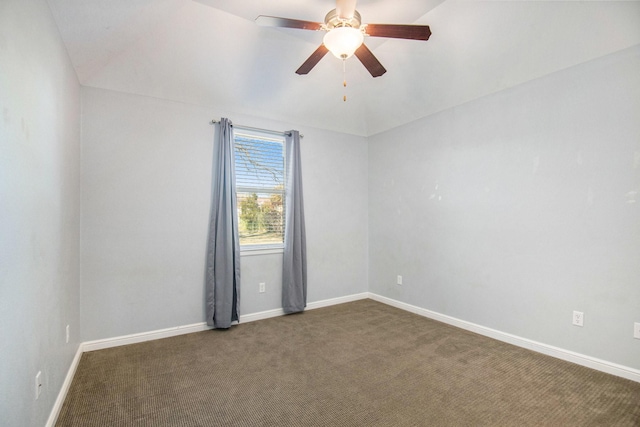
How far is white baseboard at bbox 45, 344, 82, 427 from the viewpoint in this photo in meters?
1.80

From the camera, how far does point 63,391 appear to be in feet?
6.76

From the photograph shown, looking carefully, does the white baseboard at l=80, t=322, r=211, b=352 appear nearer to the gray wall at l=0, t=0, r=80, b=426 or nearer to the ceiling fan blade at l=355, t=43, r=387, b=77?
the gray wall at l=0, t=0, r=80, b=426

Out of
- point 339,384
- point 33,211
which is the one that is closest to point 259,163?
point 33,211

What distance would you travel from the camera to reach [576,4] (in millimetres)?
2215

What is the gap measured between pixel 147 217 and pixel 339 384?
239 centimetres

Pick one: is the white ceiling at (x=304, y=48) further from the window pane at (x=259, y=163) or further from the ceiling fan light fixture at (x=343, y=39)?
the ceiling fan light fixture at (x=343, y=39)

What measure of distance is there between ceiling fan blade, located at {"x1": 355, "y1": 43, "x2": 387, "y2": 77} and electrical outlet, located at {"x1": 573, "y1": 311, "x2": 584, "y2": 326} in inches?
100

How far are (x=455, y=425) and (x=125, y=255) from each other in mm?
3050

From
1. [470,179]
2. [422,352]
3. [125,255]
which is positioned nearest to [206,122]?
[125,255]

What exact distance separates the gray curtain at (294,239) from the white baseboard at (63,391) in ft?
6.70

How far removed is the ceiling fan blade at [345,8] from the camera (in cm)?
180

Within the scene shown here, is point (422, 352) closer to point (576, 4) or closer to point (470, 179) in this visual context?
point (470, 179)

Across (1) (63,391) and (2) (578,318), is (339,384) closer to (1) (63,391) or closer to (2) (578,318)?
(1) (63,391)

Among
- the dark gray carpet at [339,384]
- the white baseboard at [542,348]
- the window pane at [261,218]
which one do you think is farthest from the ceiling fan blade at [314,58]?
the white baseboard at [542,348]
